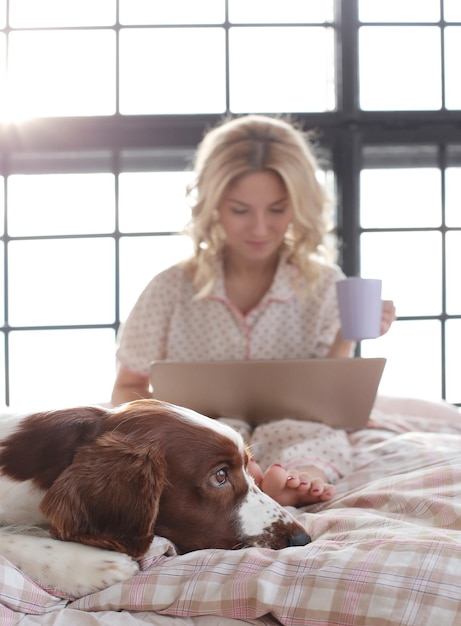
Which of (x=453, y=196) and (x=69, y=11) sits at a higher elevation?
(x=69, y=11)

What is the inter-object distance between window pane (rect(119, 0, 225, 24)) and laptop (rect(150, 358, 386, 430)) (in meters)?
2.30

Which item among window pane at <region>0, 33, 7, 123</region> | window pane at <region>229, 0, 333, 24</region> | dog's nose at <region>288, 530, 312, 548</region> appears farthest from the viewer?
window pane at <region>229, 0, 333, 24</region>

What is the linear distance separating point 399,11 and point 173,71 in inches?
46.0

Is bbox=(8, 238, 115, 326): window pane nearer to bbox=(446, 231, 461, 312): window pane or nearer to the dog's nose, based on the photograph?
bbox=(446, 231, 461, 312): window pane

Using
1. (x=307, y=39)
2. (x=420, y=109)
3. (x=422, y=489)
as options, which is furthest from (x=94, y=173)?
(x=422, y=489)

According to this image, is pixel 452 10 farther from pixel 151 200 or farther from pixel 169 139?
pixel 151 200

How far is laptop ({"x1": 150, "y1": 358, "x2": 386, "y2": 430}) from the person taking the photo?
6.53 ft

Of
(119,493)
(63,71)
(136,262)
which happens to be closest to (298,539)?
(119,493)

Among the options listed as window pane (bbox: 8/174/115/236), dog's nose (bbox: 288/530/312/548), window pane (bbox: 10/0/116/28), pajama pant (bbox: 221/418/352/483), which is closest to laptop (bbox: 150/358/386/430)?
pajama pant (bbox: 221/418/352/483)

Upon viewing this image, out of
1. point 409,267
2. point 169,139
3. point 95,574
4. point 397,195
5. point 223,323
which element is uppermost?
point 169,139

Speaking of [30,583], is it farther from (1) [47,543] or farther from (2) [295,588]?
(2) [295,588]

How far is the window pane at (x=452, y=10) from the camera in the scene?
3.80m

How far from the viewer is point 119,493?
119 centimetres

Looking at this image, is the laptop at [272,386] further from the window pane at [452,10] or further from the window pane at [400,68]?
the window pane at [452,10]
